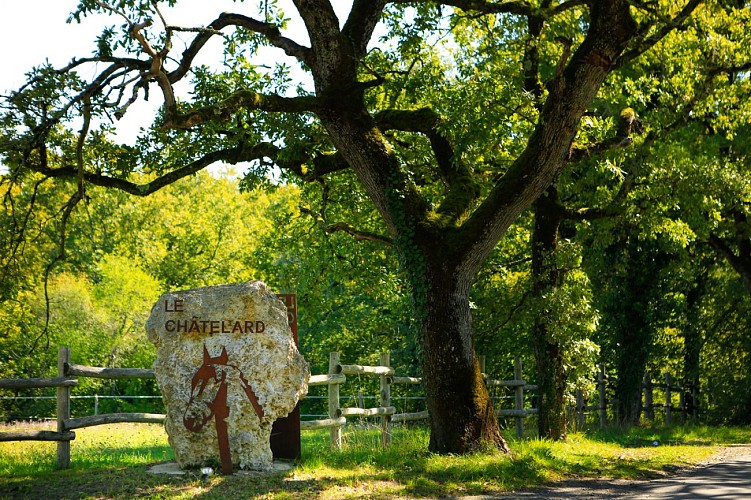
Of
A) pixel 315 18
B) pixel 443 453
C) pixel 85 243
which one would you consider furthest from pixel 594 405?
pixel 85 243

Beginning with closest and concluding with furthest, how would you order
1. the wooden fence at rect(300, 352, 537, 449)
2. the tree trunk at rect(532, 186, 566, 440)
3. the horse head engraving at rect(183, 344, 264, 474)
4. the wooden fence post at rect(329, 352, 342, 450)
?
1. the horse head engraving at rect(183, 344, 264, 474)
2. the wooden fence at rect(300, 352, 537, 449)
3. the wooden fence post at rect(329, 352, 342, 450)
4. the tree trunk at rect(532, 186, 566, 440)

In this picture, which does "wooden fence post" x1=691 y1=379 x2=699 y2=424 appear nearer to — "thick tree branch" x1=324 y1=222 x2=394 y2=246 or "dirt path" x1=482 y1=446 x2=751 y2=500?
"dirt path" x1=482 y1=446 x2=751 y2=500

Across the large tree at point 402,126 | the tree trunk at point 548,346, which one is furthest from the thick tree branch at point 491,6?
the tree trunk at point 548,346

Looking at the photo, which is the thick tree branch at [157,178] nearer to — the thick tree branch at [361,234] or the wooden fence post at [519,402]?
the thick tree branch at [361,234]

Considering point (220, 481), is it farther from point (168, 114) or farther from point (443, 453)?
point (168, 114)

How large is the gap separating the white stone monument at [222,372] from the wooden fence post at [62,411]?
1962mm

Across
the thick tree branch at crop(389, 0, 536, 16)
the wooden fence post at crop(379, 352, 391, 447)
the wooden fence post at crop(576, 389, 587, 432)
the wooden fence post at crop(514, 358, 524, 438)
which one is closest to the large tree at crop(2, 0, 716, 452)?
the thick tree branch at crop(389, 0, 536, 16)

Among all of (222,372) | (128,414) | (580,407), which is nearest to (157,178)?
(128,414)

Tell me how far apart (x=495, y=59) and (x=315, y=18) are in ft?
9.89

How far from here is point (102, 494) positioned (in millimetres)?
8797

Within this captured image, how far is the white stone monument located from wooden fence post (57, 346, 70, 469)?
196 centimetres

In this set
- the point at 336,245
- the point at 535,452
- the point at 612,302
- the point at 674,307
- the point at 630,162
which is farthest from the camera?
the point at 674,307

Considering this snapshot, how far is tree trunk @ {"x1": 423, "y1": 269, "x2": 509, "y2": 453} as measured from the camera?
436 inches

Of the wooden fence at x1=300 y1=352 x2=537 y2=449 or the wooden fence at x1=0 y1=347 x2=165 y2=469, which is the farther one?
the wooden fence at x1=300 y1=352 x2=537 y2=449
